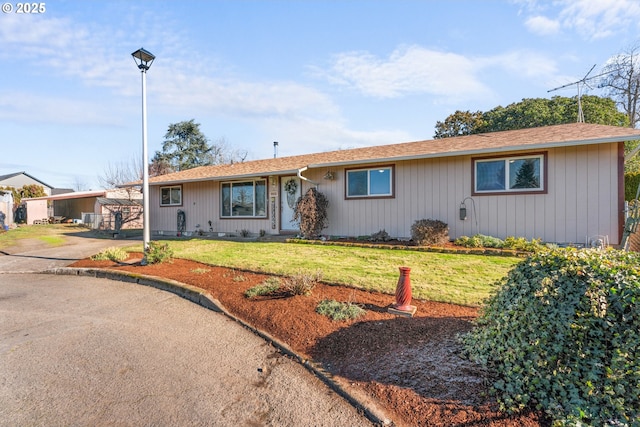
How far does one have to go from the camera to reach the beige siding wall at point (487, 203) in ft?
25.2

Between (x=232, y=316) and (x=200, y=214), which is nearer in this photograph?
(x=232, y=316)

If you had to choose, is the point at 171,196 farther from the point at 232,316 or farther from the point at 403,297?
the point at 403,297

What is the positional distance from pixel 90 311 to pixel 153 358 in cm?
222

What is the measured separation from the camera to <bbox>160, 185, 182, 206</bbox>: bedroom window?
595 inches

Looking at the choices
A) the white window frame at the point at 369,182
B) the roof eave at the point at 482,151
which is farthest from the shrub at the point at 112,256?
the white window frame at the point at 369,182

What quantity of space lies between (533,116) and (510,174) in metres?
16.4

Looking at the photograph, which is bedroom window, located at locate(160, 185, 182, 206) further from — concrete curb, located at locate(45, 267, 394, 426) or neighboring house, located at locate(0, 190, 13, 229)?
neighboring house, located at locate(0, 190, 13, 229)

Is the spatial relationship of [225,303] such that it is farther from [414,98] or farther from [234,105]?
[234,105]

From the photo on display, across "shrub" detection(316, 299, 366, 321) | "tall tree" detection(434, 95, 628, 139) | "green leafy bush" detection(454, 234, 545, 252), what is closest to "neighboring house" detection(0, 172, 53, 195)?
"tall tree" detection(434, 95, 628, 139)

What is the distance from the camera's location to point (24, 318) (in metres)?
4.47

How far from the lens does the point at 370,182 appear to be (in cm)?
1051

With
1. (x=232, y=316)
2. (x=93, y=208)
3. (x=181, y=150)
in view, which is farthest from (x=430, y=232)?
(x=181, y=150)

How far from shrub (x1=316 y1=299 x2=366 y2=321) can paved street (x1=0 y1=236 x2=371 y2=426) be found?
2.61ft

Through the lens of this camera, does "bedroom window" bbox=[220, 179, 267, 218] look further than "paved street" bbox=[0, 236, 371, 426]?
Yes
